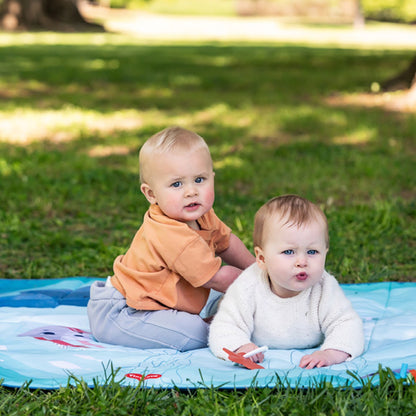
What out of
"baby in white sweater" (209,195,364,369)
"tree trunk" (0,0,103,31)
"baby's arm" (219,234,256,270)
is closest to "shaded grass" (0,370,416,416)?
"baby in white sweater" (209,195,364,369)

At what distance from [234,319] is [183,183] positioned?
0.61 metres

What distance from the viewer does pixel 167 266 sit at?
307 cm

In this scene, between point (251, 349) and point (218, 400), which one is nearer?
point (218, 400)

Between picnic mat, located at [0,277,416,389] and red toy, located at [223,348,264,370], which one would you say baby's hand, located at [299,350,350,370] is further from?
red toy, located at [223,348,264,370]

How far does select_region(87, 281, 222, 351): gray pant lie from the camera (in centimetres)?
307

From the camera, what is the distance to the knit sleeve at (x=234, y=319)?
9.59ft

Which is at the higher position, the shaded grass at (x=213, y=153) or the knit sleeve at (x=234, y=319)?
the shaded grass at (x=213, y=153)

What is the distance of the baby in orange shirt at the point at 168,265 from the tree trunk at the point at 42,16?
97.9ft

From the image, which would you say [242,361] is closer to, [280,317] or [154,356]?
[280,317]

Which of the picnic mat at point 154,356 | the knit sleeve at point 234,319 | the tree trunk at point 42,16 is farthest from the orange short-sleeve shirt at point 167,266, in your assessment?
the tree trunk at point 42,16

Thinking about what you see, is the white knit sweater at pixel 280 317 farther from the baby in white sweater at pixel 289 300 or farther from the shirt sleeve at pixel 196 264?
the shirt sleeve at pixel 196 264

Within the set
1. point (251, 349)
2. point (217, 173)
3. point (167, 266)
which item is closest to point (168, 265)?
point (167, 266)

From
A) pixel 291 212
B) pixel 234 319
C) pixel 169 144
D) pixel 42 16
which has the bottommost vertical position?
pixel 234 319

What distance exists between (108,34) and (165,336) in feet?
94.0
